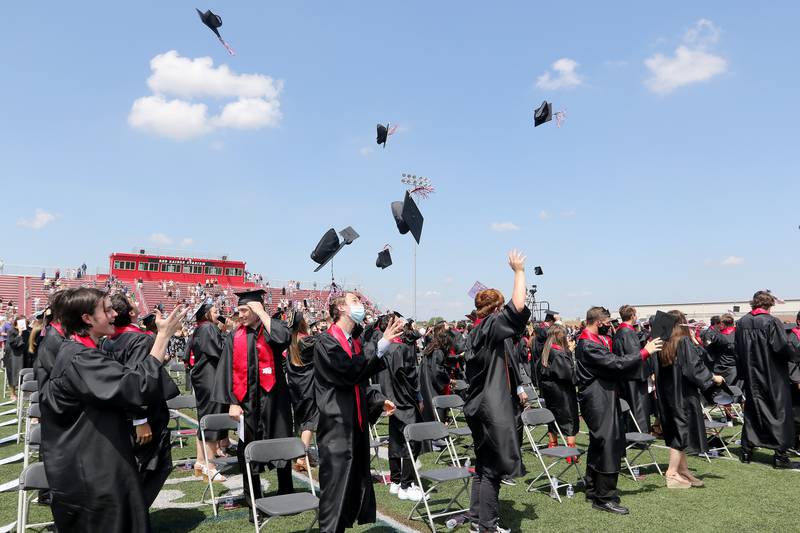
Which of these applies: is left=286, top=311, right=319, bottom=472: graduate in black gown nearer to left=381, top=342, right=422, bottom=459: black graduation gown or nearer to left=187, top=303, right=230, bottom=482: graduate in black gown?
left=187, top=303, right=230, bottom=482: graduate in black gown

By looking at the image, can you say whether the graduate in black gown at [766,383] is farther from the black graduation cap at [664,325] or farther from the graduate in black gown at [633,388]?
the black graduation cap at [664,325]

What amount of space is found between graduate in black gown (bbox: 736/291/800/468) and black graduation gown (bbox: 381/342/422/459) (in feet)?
15.9

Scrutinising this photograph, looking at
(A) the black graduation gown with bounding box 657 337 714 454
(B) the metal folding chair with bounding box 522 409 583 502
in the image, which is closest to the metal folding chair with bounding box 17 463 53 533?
(B) the metal folding chair with bounding box 522 409 583 502

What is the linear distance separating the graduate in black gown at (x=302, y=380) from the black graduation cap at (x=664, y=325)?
14.6 feet

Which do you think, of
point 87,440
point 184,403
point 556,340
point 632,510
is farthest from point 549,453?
point 184,403

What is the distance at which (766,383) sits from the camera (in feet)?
25.0

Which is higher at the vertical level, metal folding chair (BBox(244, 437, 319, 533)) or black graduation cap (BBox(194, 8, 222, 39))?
black graduation cap (BBox(194, 8, 222, 39))

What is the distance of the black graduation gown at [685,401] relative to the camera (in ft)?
21.1

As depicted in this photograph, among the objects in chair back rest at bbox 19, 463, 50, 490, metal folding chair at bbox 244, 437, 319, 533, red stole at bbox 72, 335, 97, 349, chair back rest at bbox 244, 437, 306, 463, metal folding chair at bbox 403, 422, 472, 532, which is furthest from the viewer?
metal folding chair at bbox 403, 422, 472, 532

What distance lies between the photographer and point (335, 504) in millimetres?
3994

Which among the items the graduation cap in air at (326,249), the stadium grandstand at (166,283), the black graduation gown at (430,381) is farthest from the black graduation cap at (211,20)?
the stadium grandstand at (166,283)

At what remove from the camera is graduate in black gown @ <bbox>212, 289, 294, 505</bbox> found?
543 centimetres

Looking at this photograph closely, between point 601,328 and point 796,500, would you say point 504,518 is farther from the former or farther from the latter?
point 796,500

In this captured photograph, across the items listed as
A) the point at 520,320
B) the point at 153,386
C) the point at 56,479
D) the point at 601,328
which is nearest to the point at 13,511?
the point at 56,479
